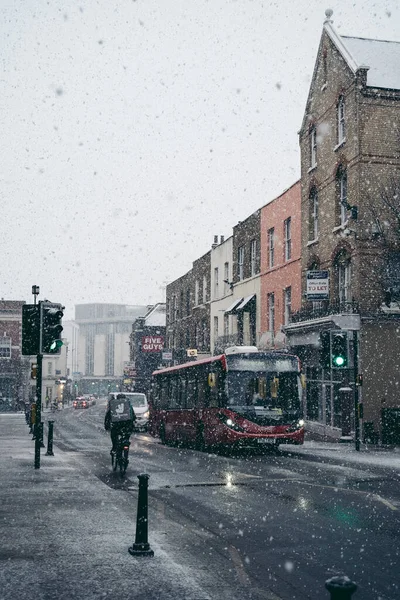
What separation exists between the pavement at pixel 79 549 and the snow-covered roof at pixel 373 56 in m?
22.4

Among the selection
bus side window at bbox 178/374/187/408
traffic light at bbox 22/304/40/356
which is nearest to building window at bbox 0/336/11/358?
bus side window at bbox 178/374/187/408

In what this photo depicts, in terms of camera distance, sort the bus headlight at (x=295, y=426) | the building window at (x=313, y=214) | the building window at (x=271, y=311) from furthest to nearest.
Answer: the building window at (x=271, y=311) → the building window at (x=313, y=214) → the bus headlight at (x=295, y=426)

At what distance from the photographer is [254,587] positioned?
6.27 m

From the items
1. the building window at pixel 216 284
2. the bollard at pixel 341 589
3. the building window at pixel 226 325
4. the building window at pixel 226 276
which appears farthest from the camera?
the building window at pixel 216 284

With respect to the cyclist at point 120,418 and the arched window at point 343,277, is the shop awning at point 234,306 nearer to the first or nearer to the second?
the arched window at point 343,277

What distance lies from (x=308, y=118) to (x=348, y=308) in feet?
35.5

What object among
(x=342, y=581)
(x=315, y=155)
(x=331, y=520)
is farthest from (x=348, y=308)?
(x=342, y=581)

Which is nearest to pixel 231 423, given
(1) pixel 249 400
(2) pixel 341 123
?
(1) pixel 249 400

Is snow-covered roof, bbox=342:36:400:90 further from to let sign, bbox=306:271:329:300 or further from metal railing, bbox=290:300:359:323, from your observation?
metal railing, bbox=290:300:359:323

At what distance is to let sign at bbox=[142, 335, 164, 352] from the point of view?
69.1m

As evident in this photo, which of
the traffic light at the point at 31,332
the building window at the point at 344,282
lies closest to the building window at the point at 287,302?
the building window at the point at 344,282

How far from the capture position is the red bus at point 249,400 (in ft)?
67.4

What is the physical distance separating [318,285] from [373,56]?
417 inches

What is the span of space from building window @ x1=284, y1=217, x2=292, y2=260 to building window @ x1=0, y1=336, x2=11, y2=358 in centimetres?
5175
